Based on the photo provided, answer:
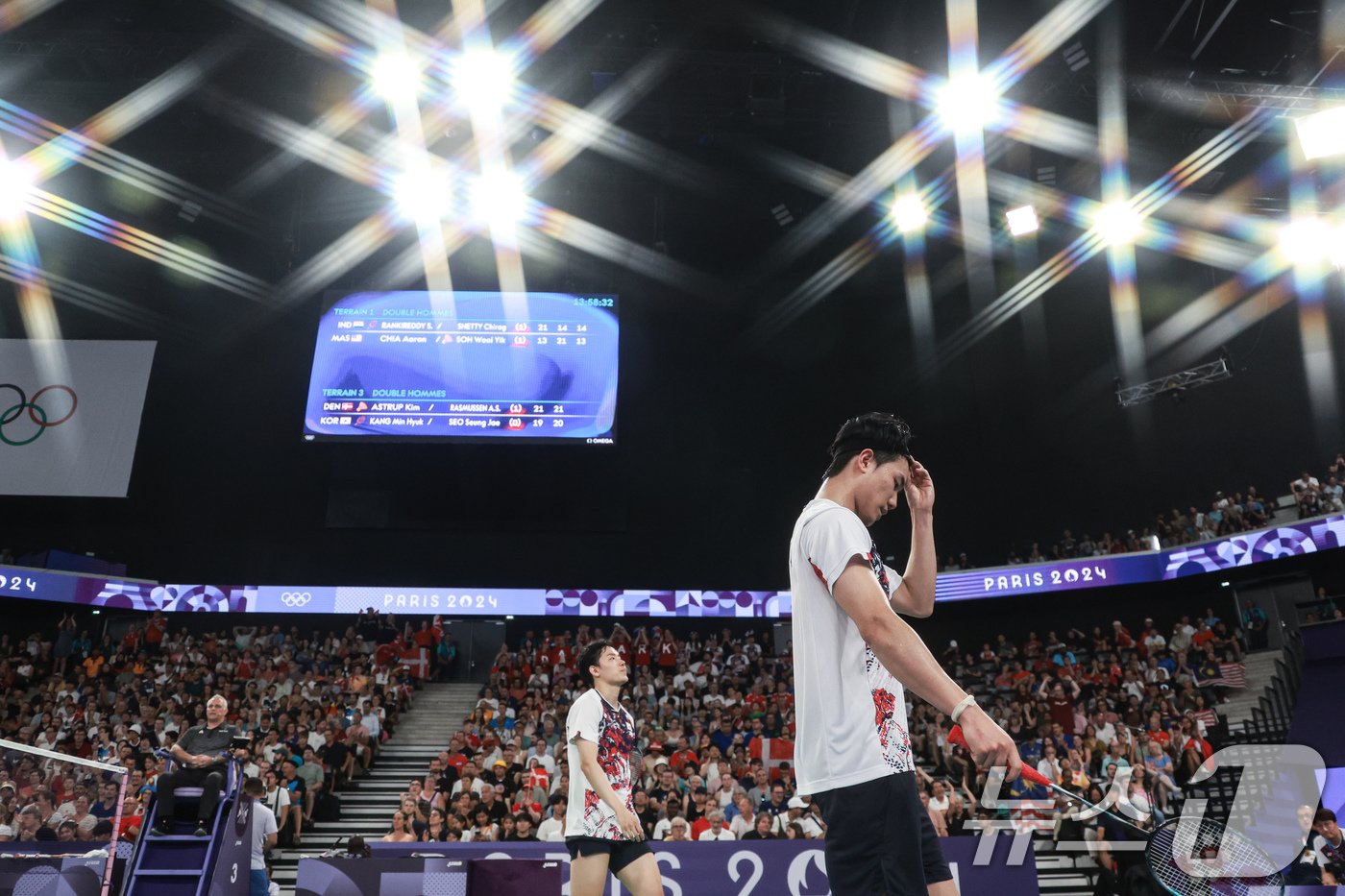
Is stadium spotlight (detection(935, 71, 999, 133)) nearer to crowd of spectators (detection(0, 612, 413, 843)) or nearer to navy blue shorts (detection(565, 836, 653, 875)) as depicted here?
navy blue shorts (detection(565, 836, 653, 875))

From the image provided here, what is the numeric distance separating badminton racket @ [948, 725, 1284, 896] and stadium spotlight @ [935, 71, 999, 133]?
522 inches

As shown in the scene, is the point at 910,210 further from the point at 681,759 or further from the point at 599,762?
the point at 599,762

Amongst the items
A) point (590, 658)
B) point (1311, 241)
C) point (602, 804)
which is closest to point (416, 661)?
point (590, 658)

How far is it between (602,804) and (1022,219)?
15101mm

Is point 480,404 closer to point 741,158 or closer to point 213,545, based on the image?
point 741,158

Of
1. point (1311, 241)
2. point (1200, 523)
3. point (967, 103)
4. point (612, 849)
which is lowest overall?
point (612, 849)

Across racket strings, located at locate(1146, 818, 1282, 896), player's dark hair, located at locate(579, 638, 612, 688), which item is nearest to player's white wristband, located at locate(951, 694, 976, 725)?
racket strings, located at locate(1146, 818, 1282, 896)

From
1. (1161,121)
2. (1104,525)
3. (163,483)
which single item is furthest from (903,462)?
(163,483)

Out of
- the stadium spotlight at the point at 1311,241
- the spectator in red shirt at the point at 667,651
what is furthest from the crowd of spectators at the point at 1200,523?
the spectator in red shirt at the point at 667,651

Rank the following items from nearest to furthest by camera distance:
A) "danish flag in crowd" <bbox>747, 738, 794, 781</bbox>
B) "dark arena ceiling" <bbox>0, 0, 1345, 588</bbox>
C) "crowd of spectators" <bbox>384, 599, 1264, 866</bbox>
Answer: "crowd of spectators" <bbox>384, 599, 1264, 866</bbox> < "danish flag in crowd" <bbox>747, 738, 794, 781</bbox> < "dark arena ceiling" <bbox>0, 0, 1345, 588</bbox>

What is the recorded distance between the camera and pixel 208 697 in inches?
651

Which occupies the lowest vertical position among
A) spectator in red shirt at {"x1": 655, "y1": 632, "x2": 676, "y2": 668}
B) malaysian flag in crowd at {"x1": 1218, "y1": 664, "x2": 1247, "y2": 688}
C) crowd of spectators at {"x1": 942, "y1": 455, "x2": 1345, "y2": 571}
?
malaysian flag in crowd at {"x1": 1218, "y1": 664, "x2": 1247, "y2": 688}

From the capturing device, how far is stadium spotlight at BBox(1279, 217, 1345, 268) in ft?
54.9

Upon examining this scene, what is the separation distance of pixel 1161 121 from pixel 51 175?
2016 cm
